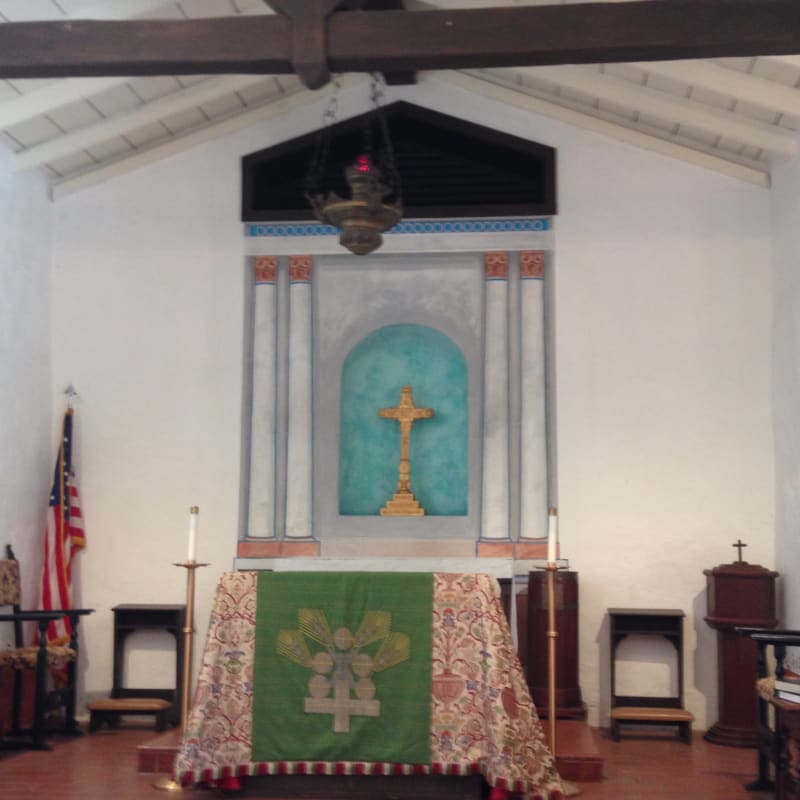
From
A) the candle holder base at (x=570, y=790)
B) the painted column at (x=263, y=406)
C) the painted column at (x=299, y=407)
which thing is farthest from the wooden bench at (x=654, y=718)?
the painted column at (x=263, y=406)

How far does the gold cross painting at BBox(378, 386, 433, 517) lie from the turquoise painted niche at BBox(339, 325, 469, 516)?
9 centimetres

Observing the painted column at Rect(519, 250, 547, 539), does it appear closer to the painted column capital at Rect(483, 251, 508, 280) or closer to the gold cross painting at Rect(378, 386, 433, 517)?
the painted column capital at Rect(483, 251, 508, 280)

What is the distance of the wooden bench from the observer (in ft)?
25.0

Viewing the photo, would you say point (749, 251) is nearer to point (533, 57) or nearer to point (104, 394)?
point (533, 57)

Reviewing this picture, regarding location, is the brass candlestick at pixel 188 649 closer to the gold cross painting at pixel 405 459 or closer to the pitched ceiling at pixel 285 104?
the gold cross painting at pixel 405 459

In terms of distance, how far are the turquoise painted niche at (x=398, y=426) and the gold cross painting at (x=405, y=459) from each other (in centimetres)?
9

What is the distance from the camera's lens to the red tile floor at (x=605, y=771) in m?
6.06

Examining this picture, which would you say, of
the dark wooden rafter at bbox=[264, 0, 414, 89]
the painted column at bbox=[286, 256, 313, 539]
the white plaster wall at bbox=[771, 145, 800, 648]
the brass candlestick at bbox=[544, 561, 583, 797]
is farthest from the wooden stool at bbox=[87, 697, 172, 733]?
the dark wooden rafter at bbox=[264, 0, 414, 89]

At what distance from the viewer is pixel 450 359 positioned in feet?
28.5

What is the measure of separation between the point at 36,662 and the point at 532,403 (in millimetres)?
3600

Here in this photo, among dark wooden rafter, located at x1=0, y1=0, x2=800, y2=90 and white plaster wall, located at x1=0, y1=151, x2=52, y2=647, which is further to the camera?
white plaster wall, located at x1=0, y1=151, x2=52, y2=647

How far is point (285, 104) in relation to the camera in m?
8.77

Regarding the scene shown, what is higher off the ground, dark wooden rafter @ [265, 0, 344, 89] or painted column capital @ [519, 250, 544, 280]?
dark wooden rafter @ [265, 0, 344, 89]

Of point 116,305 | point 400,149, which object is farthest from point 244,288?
point 400,149
